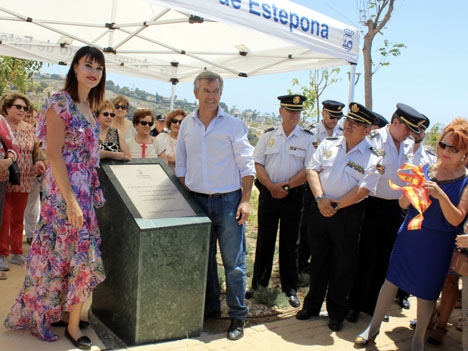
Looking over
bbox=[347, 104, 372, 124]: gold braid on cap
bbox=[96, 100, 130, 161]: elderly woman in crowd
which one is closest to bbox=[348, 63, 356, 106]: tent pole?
bbox=[347, 104, 372, 124]: gold braid on cap

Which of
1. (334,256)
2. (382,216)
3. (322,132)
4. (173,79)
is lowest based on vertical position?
(334,256)

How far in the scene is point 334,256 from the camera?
13.5 feet

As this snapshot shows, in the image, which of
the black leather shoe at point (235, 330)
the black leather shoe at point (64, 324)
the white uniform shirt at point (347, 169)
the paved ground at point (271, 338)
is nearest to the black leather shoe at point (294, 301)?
the paved ground at point (271, 338)

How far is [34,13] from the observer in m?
6.71

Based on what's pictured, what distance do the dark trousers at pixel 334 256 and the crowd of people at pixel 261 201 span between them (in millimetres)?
10

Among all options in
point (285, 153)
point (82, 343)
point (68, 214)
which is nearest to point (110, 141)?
point (68, 214)

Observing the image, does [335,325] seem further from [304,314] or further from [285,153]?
[285,153]

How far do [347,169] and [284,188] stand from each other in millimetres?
740

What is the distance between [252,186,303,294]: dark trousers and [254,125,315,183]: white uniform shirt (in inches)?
7.3

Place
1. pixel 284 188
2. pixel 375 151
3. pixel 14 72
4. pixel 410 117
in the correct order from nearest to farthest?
pixel 375 151, pixel 410 117, pixel 284 188, pixel 14 72

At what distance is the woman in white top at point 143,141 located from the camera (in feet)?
17.5

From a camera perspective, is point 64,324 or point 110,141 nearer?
point 64,324

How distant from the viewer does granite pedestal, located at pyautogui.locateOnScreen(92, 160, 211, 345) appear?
3266 mm

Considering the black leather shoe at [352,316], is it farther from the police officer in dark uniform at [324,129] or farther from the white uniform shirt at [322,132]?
the white uniform shirt at [322,132]
